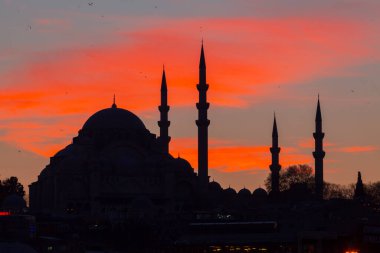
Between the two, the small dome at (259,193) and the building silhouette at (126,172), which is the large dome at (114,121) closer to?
the building silhouette at (126,172)

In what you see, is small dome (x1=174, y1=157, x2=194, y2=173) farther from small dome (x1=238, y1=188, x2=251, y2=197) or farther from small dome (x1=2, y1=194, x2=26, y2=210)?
small dome (x1=238, y1=188, x2=251, y2=197)

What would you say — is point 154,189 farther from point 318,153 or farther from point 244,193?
point 244,193

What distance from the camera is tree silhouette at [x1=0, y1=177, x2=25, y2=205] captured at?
18062 centimetres

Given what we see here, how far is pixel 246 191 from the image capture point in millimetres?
186625

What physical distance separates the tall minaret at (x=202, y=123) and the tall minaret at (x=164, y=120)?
6626 millimetres

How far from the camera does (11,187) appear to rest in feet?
610

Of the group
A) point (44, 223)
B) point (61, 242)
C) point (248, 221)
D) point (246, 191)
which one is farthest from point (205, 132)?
point (246, 191)

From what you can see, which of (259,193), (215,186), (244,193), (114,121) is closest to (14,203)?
(114,121)

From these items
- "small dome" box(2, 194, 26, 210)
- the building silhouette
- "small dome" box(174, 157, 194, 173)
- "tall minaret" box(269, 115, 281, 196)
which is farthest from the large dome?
"tall minaret" box(269, 115, 281, 196)

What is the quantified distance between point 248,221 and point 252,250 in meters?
18.2

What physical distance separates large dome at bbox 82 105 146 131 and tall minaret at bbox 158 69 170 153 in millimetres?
2702

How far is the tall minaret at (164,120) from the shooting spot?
6053 inches

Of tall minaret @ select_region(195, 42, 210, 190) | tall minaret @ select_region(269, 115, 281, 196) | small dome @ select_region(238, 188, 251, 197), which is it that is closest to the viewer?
tall minaret @ select_region(195, 42, 210, 190)

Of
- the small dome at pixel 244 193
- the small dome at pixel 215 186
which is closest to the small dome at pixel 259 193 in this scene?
the small dome at pixel 244 193
